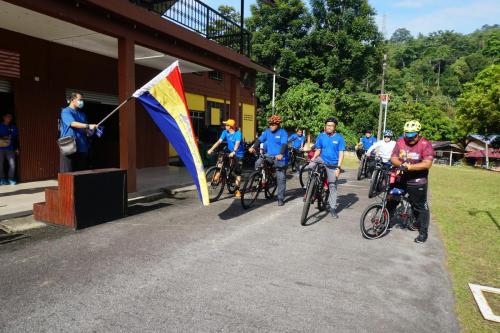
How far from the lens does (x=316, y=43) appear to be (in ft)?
110

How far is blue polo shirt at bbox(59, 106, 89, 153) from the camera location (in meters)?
6.13

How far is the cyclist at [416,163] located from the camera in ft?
17.8

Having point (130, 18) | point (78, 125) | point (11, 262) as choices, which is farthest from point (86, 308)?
point (130, 18)

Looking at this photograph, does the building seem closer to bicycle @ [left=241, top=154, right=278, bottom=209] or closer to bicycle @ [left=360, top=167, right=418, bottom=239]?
bicycle @ [left=241, top=154, right=278, bottom=209]

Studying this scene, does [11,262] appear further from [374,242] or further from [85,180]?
[374,242]

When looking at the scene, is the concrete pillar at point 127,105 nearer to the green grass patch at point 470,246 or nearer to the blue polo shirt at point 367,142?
the green grass patch at point 470,246

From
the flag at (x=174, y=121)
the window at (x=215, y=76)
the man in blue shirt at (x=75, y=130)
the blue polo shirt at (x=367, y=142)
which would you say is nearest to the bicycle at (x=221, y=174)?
the flag at (x=174, y=121)

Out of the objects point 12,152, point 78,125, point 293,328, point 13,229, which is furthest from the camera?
point 12,152

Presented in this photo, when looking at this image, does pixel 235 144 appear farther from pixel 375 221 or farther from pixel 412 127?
pixel 412 127

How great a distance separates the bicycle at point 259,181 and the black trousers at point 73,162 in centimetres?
311

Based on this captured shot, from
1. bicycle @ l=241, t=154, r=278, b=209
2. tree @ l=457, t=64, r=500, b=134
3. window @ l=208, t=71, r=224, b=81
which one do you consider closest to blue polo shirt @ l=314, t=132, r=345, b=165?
bicycle @ l=241, t=154, r=278, b=209

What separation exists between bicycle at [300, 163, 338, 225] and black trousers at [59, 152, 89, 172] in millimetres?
4077

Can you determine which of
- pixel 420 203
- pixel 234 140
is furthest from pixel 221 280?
pixel 234 140

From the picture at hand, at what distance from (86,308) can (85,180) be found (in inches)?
115
